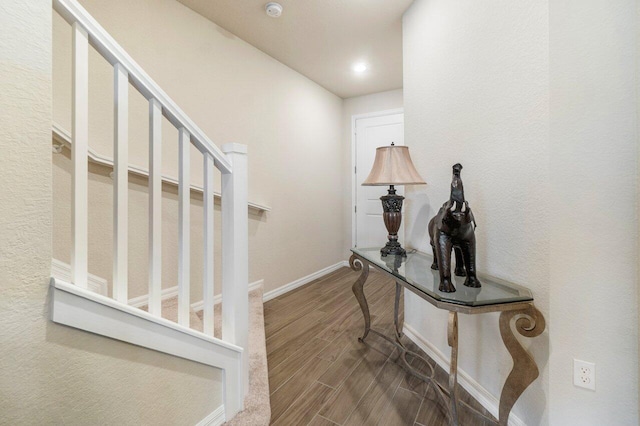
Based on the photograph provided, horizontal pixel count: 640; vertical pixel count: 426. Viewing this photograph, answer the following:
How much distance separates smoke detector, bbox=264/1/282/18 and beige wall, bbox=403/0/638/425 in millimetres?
1397

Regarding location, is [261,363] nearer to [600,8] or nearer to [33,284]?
[33,284]

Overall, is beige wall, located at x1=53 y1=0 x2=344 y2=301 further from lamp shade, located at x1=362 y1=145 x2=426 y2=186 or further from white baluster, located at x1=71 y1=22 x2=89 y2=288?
lamp shade, located at x1=362 y1=145 x2=426 y2=186

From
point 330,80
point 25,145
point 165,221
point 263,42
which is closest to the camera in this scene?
point 25,145

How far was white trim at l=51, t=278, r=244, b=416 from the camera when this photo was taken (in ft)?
2.80

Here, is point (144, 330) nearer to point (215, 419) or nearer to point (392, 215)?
point (215, 419)

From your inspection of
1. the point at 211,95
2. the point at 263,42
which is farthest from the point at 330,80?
the point at 211,95

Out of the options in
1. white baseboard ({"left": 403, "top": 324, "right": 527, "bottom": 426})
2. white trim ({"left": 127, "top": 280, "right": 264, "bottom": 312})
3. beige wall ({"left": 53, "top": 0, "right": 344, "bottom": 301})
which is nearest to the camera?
white baseboard ({"left": 403, "top": 324, "right": 527, "bottom": 426})

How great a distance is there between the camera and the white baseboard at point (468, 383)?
1461mm

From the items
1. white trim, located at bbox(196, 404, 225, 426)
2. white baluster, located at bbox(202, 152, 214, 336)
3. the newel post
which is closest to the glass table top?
the newel post

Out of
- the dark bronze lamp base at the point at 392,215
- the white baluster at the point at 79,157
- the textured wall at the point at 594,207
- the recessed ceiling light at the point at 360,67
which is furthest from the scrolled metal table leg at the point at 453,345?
the recessed ceiling light at the point at 360,67

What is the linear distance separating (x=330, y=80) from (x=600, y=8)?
9.92ft

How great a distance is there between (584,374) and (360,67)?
3.27m

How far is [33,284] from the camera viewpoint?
0.80 metres

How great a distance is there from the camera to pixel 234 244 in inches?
54.0
